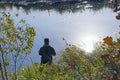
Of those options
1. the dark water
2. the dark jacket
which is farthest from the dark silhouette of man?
the dark water

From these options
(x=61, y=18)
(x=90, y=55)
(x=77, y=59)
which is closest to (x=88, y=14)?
(x=61, y=18)

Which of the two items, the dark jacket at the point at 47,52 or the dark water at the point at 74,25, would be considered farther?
the dark water at the point at 74,25

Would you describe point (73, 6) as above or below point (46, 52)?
below

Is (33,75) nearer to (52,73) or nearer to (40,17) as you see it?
(52,73)

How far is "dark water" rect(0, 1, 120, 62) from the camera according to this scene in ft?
99.1

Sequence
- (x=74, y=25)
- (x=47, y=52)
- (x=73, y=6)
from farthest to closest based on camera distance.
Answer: (x=73, y=6) < (x=74, y=25) < (x=47, y=52)

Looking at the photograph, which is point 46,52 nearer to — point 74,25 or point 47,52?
point 47,52

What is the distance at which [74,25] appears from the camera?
39.3 meters

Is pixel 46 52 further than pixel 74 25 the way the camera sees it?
No

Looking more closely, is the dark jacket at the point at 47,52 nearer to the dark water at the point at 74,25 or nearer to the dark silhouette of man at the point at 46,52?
the dark silhouette of man at the point at 46,52

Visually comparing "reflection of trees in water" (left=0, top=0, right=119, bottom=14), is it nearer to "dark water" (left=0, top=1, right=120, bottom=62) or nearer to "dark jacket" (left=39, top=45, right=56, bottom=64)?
"dark water" (left=0, top=1, right=120, bottom=62)

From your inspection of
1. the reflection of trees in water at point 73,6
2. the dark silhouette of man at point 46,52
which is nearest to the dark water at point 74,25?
the reflection of trees in water at point 73,6

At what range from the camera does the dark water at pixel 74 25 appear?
1189 inches

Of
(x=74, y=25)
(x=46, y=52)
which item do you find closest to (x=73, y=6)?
(x=74, y=25)
